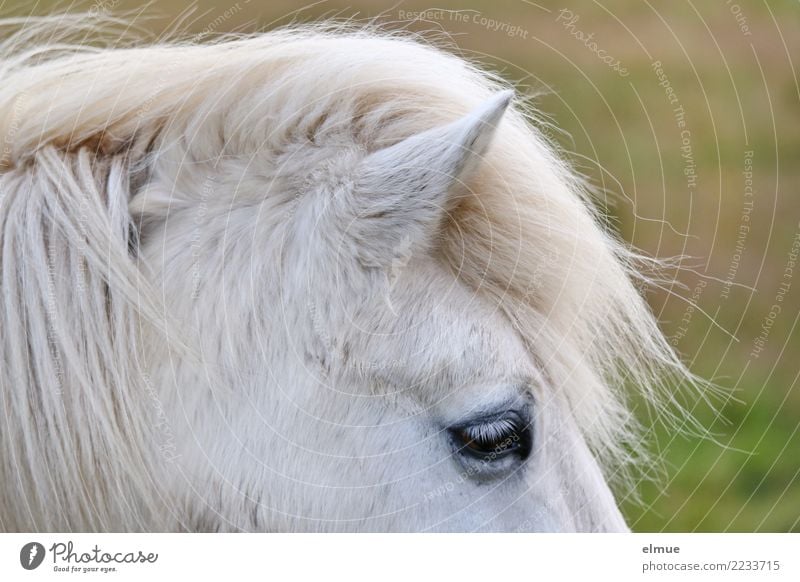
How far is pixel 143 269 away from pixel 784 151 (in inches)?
107

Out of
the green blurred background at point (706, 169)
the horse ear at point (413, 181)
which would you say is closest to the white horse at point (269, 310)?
the horse ear at point (413, 181)

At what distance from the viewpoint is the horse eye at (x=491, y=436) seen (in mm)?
786

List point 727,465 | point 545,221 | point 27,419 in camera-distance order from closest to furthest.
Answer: point 27,419 < point 545,221 < point 727,465

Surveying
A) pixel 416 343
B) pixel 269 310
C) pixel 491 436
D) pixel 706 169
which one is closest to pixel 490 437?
pixel 491 436

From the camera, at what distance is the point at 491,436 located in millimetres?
790

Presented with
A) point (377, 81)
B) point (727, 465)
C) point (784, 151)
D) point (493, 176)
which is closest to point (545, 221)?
point (493, 176)

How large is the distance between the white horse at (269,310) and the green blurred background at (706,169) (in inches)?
31.2

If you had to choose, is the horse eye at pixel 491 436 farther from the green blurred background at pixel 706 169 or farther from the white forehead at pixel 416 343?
the green blurred background at pixel 706 169

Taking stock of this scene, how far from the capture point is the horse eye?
31.0 inches

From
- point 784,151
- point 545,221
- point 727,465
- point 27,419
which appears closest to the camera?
point 27,419

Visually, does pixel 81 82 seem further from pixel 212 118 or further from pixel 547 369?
pixel 547 369

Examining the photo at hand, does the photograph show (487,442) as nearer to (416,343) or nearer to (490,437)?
(490,437)
